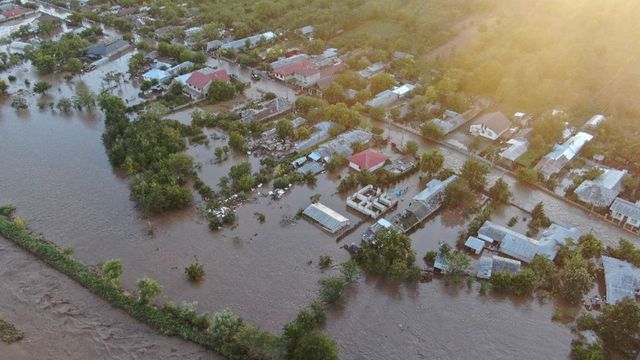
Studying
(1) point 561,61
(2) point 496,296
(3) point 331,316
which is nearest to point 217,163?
(3) point 331,316

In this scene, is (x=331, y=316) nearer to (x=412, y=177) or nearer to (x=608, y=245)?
(x=412, y=177)

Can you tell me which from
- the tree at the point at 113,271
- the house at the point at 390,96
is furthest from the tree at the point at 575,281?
the tree at the point at 113,271

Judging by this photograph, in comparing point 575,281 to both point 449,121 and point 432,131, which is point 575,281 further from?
point 449,121

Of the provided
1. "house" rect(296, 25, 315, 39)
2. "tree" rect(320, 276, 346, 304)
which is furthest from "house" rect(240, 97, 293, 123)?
"tree" rect(320, 276, 346, 304)

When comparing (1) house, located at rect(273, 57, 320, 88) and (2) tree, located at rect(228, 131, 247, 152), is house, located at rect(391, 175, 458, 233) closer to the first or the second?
(2) tree, located at rect(228, 131, 247, 152)

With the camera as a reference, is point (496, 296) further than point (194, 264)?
No

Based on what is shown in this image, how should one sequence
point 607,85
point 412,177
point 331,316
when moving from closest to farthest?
point 331,316, point 412,177, point 607,85
